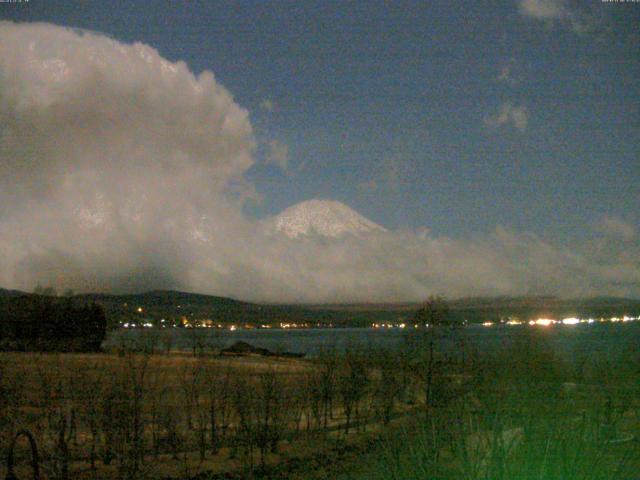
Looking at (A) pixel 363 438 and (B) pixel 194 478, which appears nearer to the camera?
(B) pixel 194 478

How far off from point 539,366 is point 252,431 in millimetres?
6701

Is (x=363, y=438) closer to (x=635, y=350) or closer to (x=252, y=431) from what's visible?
(x=252, y=431)

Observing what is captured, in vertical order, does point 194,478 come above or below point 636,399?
below

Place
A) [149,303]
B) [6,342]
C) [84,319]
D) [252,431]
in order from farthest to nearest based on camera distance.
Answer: [149,303] < [84,319] < [6,342] < [252,431]

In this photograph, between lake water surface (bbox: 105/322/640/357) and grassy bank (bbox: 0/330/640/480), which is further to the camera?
lake water surface (bbox: 105/322/640/357)

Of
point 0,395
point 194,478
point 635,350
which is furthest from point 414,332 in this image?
point 0,395

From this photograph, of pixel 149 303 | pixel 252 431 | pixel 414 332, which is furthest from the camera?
pixel 149 303

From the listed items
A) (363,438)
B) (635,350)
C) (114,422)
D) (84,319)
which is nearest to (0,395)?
(114,422)

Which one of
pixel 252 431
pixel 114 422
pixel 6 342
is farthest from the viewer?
pixel 6 342

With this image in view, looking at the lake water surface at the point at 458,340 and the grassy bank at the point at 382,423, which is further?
the lake water surface at the point at 458,340

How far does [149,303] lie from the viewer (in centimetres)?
14625

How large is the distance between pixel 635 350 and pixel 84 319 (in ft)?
160

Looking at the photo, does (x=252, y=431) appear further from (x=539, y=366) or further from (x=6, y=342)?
(x=6, y=342)

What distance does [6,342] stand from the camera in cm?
4825
